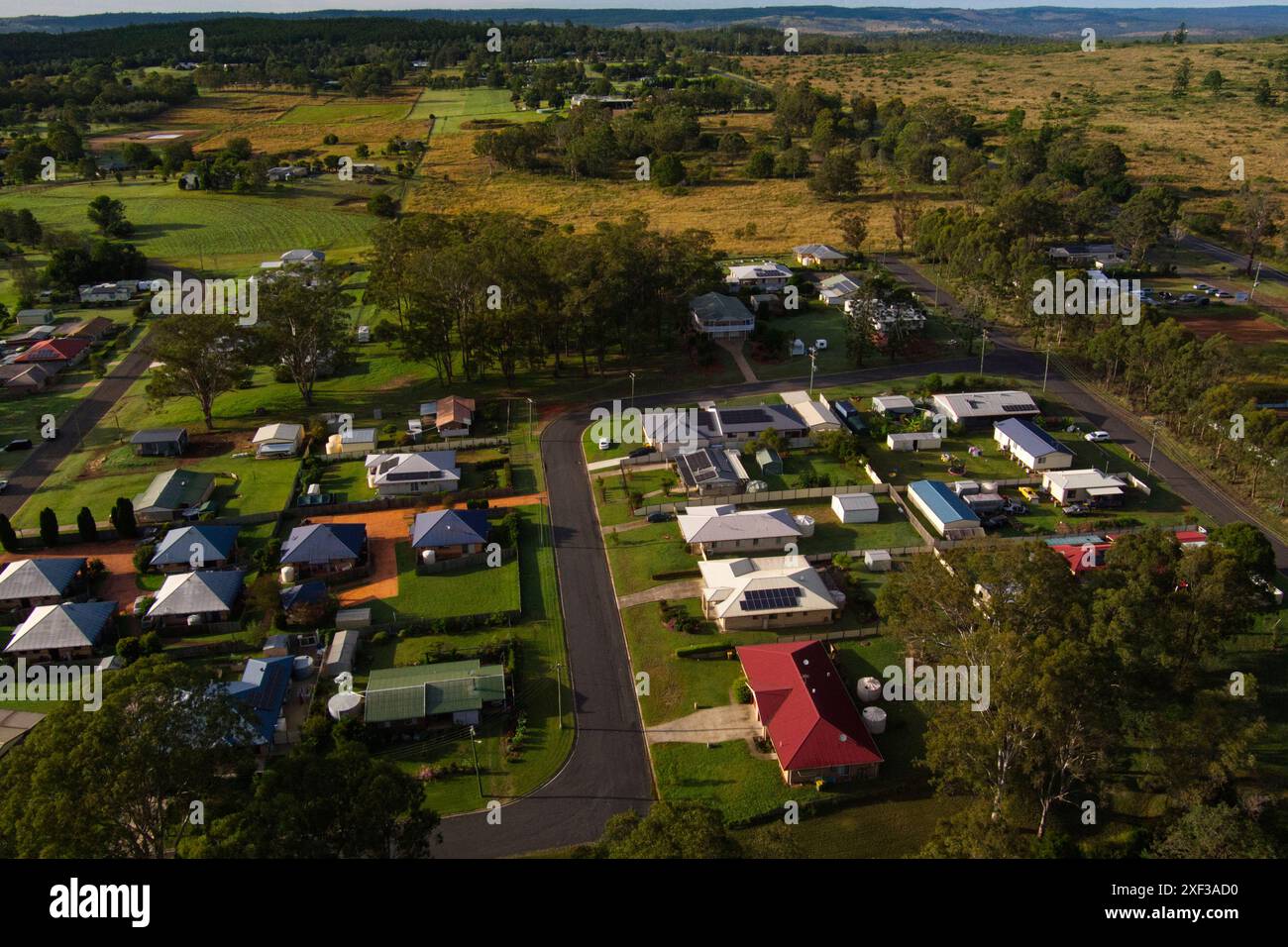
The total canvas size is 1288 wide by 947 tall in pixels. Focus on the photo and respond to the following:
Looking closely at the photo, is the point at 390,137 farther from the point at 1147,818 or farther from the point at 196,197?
the point at 1147,818

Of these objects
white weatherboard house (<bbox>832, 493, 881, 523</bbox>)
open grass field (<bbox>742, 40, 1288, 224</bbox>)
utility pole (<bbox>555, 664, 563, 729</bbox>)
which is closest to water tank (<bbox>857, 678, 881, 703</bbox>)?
utility pole (<bbox>555, 664, 563, 729</bbox>)

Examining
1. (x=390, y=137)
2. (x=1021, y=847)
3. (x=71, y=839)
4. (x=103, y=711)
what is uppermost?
(x=390, y=137)

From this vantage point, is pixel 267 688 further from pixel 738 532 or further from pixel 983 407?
pixel 983 407

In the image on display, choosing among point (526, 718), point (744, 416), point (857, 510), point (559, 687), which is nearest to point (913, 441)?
point (857, 510)

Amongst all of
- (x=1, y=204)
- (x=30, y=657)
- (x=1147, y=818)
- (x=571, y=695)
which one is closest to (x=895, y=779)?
(x=1147, y=818)

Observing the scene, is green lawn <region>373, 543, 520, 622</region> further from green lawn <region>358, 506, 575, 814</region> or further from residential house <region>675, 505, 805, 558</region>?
residential house <region>675, 505, 805, 558</region>
